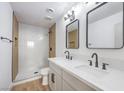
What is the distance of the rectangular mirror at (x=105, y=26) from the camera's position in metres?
0.98

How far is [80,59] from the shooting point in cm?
158

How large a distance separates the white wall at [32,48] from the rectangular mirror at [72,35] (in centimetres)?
183

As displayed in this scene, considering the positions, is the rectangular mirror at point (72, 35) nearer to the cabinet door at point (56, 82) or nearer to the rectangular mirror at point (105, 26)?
the rectangular mirror at point (105, 26)

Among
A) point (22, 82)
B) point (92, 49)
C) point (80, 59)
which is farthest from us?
point (22, 82)

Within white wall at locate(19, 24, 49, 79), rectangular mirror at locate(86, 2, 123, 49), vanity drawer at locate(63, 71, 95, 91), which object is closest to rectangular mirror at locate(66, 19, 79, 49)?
rectangular mirror at locate(86, 2, 123, 49)

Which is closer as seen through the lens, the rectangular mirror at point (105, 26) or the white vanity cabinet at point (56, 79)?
the rectangular mirror at point (105, 26)

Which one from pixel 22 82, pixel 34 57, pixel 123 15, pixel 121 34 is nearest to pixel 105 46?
pixel 121 34

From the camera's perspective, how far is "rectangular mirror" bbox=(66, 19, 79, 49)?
1.73 meters

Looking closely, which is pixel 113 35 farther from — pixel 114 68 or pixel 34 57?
pixel 34 57

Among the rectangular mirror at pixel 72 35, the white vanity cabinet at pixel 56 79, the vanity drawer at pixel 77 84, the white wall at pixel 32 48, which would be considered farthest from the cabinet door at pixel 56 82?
the white wall at pixel 32 48

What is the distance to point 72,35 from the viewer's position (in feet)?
6.23

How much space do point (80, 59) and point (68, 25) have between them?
96cm

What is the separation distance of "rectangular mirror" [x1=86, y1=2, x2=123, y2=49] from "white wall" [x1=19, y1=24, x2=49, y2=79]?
258cm

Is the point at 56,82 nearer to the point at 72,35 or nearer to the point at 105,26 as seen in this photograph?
the point at 72,35
